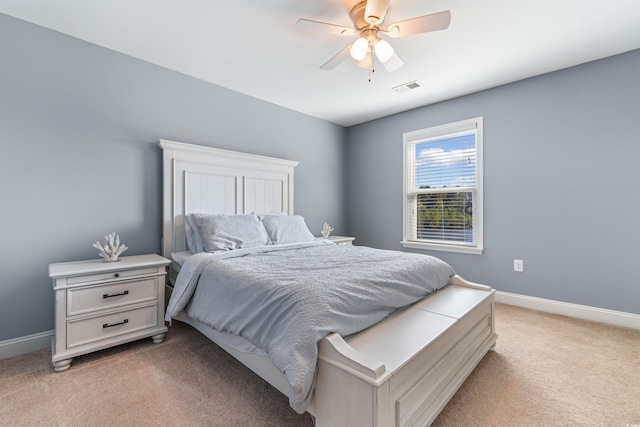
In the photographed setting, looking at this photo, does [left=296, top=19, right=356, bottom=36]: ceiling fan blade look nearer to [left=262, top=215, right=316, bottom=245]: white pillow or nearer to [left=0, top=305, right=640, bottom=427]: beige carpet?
[left=262, top=215, right=316, bottom=245]: white pillow

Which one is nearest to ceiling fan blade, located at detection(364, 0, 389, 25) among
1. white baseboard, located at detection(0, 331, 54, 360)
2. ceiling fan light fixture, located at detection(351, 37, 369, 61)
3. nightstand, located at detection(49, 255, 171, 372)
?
ceiling fan light fixture, located at detection(351, 37, 369, 61)

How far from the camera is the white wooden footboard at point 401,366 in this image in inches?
42.6

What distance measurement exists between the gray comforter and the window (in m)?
1.50

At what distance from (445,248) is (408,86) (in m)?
1.99

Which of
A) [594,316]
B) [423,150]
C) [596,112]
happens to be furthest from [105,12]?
[594,316]

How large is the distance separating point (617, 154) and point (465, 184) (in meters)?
1.28

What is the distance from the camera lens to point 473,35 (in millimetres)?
2219

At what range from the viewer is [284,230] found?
298 centimetres

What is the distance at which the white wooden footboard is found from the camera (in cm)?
108

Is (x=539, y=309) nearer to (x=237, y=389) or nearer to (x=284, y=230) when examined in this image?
(x=284, y=230)

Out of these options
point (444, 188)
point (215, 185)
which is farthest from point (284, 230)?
point (444, 188)

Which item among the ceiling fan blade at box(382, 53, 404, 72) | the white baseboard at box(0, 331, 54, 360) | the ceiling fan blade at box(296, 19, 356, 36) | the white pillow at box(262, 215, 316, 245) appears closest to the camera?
the ceiling fan blade at box(296, 19, 356, 36)

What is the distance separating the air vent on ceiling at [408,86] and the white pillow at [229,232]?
2159 millimetres

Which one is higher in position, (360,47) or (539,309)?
(360,47)
